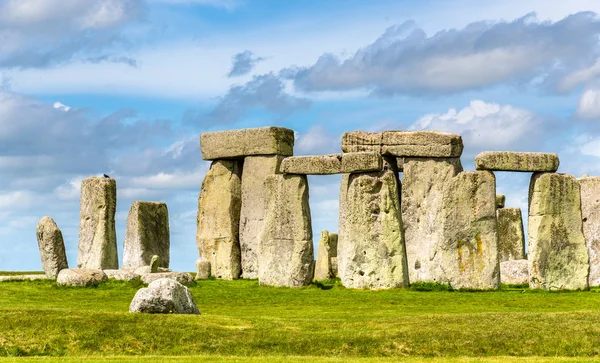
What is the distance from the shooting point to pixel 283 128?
42594mm

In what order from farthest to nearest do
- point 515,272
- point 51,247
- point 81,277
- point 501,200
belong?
1. point 501,200
2. point 515,272
3. point 51,247
4. point 81,277

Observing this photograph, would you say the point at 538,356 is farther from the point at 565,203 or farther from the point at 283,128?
the point at 283,128

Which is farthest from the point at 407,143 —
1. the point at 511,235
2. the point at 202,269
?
the point at 202,269

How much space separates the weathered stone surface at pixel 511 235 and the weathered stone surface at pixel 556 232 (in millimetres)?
8161

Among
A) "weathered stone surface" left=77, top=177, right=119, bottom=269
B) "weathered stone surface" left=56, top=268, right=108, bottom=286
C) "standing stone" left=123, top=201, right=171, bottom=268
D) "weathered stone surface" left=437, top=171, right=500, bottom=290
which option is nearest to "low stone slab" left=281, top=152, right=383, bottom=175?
"weathered stone surface" left=437, top=171, right=500, bottom=290

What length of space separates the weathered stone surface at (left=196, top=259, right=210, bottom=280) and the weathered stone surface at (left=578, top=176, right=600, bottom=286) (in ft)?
43.1

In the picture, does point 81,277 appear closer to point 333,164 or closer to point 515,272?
point 333,164

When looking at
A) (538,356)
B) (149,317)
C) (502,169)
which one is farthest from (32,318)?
(502,169)

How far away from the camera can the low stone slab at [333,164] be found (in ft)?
115

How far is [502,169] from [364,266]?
5.10 meters

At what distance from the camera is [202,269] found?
42.8 meters

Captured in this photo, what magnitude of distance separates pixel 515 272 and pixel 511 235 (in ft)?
15.6

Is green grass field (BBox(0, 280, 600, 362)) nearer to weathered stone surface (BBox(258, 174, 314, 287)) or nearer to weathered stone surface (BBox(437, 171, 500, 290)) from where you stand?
weathered stone surface (BBox(437, 171, 500, 290))

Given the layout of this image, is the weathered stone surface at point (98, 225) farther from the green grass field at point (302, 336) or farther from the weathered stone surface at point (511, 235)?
the weathered stone surface at point (511, 235)
